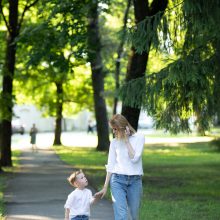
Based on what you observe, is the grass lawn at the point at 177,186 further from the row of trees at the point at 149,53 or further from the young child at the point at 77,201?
the young child at the point at 77,201

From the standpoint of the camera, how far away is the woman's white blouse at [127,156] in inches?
307

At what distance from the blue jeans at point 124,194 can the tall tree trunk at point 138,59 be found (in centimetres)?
982

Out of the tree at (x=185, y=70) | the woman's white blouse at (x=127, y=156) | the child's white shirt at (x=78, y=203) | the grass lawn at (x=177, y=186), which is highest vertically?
the tree at (x=185, y=70)

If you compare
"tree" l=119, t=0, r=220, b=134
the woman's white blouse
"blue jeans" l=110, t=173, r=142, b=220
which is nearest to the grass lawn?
"tree" l=119, t=0, r=220, b=134

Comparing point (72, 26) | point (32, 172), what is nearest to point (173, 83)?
point (72, 26)

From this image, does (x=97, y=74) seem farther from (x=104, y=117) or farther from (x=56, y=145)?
(x=56, y=145)

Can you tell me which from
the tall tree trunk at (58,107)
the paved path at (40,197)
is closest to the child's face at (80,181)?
the paved path at (40,197)

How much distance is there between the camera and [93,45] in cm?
2036

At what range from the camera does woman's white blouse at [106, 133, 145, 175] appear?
7.80 metres

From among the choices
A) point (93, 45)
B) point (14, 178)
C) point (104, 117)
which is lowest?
point (14, 178)

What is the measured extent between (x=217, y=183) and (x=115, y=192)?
9754 mm

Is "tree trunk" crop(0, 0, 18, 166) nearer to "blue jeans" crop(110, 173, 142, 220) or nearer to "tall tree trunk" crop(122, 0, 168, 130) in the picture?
"tall tree trunk" crop(122, 0, 168, 130)

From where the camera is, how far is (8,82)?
22078 mm

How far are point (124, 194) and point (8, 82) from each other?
1478 centimetres
